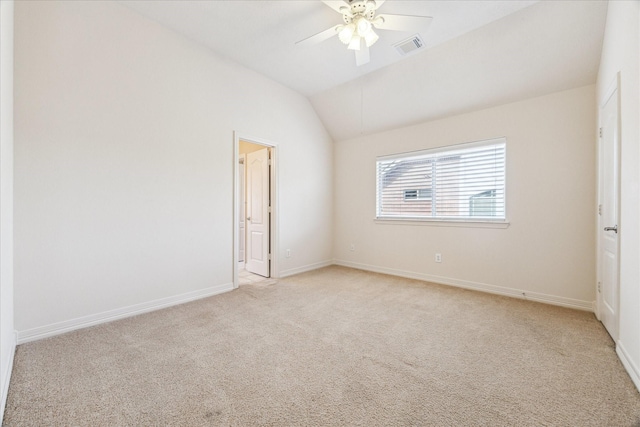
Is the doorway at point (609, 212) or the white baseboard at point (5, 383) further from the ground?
the doorway at point (609, 212)

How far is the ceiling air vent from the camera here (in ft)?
10.1

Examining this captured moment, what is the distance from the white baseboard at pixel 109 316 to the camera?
2326 mm

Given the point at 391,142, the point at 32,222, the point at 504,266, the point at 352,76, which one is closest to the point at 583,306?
the point at 504,266

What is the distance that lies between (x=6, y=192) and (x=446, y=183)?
4.65 m

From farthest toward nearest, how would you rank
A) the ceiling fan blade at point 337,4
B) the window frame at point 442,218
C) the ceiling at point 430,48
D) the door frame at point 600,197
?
the window frame at point 442,218 < the ceiling at point 430,48 < the ceiling fan blade at point 337,4 < the door frame at point 600,197

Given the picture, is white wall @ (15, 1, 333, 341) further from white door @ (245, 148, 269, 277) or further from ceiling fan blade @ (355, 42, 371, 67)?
ceiling fan blade @ (355, 42, 371, 67)

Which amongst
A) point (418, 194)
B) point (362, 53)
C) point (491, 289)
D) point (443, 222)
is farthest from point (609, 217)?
point (362, 53)

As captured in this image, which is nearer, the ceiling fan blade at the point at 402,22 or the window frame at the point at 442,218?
the ceiling fan blade at the point at 402,22

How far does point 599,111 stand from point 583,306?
6.81 ft

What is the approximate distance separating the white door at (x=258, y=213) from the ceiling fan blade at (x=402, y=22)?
2.55m

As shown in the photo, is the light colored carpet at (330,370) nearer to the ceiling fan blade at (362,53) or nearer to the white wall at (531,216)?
the white wall at (531,216)

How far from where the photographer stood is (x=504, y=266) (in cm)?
353

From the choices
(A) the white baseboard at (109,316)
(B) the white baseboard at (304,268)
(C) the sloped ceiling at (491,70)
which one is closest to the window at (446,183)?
(C) the sloped ceiling at (491,70)

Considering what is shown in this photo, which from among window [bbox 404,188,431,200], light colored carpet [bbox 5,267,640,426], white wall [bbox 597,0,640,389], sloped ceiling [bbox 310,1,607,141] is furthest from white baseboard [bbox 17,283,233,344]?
white wall [bbox 597,0,640,389]
